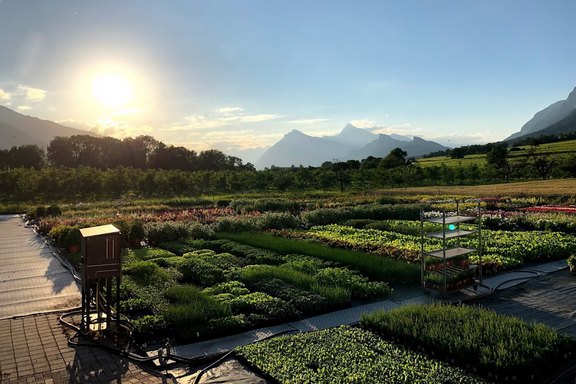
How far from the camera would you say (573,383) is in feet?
20.6

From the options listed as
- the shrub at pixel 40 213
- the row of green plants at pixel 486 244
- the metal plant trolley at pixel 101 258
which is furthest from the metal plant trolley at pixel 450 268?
the shrub at pixel 40 213

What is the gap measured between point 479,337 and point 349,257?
23.6ft

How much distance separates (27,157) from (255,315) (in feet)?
312

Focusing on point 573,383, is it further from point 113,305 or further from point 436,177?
point 436,177

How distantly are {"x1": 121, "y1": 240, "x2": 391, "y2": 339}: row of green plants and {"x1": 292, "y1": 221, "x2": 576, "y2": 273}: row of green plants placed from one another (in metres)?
2.68

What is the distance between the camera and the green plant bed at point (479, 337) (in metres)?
6.36

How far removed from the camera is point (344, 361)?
6801mm

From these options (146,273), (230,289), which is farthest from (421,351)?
(146,273)

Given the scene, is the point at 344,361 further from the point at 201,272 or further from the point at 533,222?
the point at 533,222

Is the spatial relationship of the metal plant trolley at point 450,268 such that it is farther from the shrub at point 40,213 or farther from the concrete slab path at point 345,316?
the shrub at point 40,213

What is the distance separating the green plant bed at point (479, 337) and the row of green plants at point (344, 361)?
0.22 meters

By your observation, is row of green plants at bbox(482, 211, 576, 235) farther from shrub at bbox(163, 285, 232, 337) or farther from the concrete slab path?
shrub at bbox(163, 285, 232, 337)

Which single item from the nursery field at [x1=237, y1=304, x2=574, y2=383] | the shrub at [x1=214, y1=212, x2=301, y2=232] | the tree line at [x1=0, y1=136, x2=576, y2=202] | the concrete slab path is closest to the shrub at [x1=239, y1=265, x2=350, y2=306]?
the concrete slab path

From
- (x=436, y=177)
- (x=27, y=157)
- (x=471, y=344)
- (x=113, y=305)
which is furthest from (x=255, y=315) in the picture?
(x=27, y=157)
